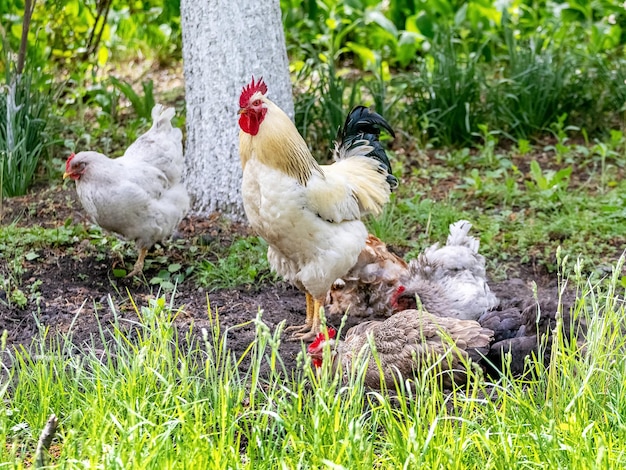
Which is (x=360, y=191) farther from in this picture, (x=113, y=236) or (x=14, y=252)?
(x=14, y=252)

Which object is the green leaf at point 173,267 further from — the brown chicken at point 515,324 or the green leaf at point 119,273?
the brown chicken at point 515,324

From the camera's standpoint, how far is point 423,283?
517 centimetres

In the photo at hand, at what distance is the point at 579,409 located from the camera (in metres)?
3.22

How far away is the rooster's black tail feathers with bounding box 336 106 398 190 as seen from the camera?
220 inches

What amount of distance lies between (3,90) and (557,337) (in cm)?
579

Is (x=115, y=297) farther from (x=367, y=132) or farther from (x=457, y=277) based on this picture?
(x=457, y=277)

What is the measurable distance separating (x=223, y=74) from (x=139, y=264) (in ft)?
4.89

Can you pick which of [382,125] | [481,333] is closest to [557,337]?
[481,333]

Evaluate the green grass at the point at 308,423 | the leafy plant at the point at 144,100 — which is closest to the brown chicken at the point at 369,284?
the green grass at the point at 308,423

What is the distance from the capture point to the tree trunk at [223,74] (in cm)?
625

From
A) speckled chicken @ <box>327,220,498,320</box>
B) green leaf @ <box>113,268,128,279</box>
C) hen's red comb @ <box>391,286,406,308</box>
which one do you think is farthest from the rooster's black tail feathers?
green leaf @ <box>113,268,128,279</box>

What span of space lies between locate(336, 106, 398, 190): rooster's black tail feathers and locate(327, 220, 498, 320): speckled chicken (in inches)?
19.9

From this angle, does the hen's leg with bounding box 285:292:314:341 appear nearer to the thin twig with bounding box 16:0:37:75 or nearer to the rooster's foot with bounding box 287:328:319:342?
the rooster's foot with bounding box 287:328:319:342

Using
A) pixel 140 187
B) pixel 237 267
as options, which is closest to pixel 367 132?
pixel 237 267
